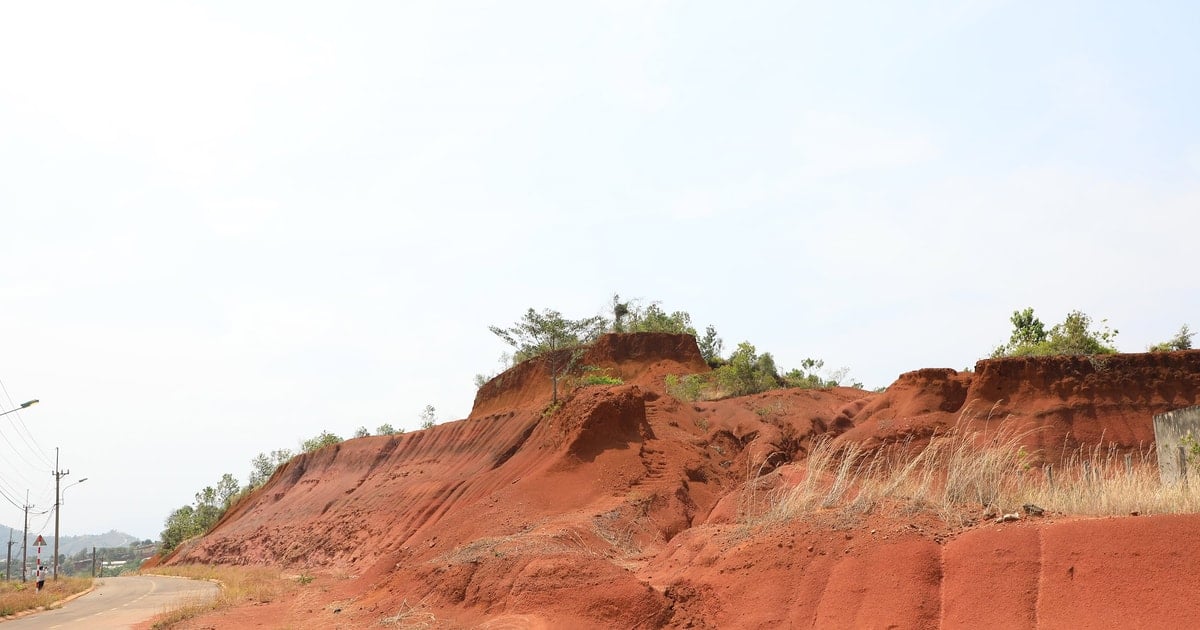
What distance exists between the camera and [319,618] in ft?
51.2

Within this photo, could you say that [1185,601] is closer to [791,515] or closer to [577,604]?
[791,515]

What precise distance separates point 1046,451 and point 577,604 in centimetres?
1445

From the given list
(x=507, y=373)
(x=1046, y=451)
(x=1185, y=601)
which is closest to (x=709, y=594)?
(x=1185, y=601)

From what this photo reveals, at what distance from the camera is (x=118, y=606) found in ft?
73.2

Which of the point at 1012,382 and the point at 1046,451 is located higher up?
the point at 1012,382

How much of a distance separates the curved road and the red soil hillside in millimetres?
2923

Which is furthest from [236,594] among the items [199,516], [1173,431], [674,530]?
[199,516]

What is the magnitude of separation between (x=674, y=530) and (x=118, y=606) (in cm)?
1511

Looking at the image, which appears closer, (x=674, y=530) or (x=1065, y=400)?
(x=674, y=530)

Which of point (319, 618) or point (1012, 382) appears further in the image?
point (1012, 382)

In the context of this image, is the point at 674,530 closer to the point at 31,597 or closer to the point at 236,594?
the point at 236,594

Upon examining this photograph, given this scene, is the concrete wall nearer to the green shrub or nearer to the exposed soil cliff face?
the green shrub

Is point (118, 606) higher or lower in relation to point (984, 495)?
lower

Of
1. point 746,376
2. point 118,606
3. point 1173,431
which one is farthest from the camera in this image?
point 746,376
